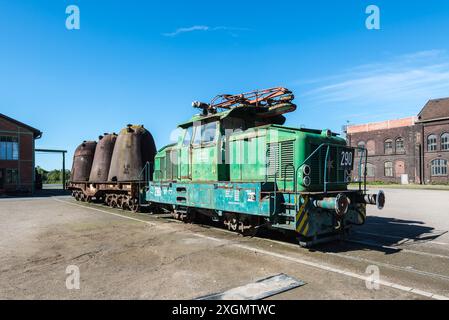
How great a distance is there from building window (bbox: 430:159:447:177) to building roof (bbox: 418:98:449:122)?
6.03 meters

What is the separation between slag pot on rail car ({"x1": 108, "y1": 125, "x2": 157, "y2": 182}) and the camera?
650 inches

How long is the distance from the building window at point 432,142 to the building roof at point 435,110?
2500 mm

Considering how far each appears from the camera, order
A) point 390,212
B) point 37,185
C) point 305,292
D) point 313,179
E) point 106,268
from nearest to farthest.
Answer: point 305,292
point 106,268
point 313,179
point 390,212
point 37,185

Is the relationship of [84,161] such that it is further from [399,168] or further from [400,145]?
[400,145]

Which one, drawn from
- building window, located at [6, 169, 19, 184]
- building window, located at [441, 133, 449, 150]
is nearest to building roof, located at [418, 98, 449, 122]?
building window, located at [441, 133, 449, 150]

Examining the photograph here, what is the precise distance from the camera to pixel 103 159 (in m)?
19.1

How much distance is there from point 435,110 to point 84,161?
4775 cm

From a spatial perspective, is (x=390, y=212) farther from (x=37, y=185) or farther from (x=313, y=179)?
(x=37, y=185)

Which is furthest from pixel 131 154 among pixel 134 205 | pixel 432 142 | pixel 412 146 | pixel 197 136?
pixel 432 142

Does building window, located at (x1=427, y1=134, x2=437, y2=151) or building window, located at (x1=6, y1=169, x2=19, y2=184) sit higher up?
building window, located at (x1=427, y1=134, x2=437, y2=151)

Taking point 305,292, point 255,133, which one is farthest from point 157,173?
point 305,292

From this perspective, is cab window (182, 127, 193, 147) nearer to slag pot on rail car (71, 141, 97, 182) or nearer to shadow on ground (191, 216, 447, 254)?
shadow on ground (191, 216, 447, 254)

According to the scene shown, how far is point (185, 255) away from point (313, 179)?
11.2 ft

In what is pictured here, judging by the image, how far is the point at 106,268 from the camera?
6066 mm
